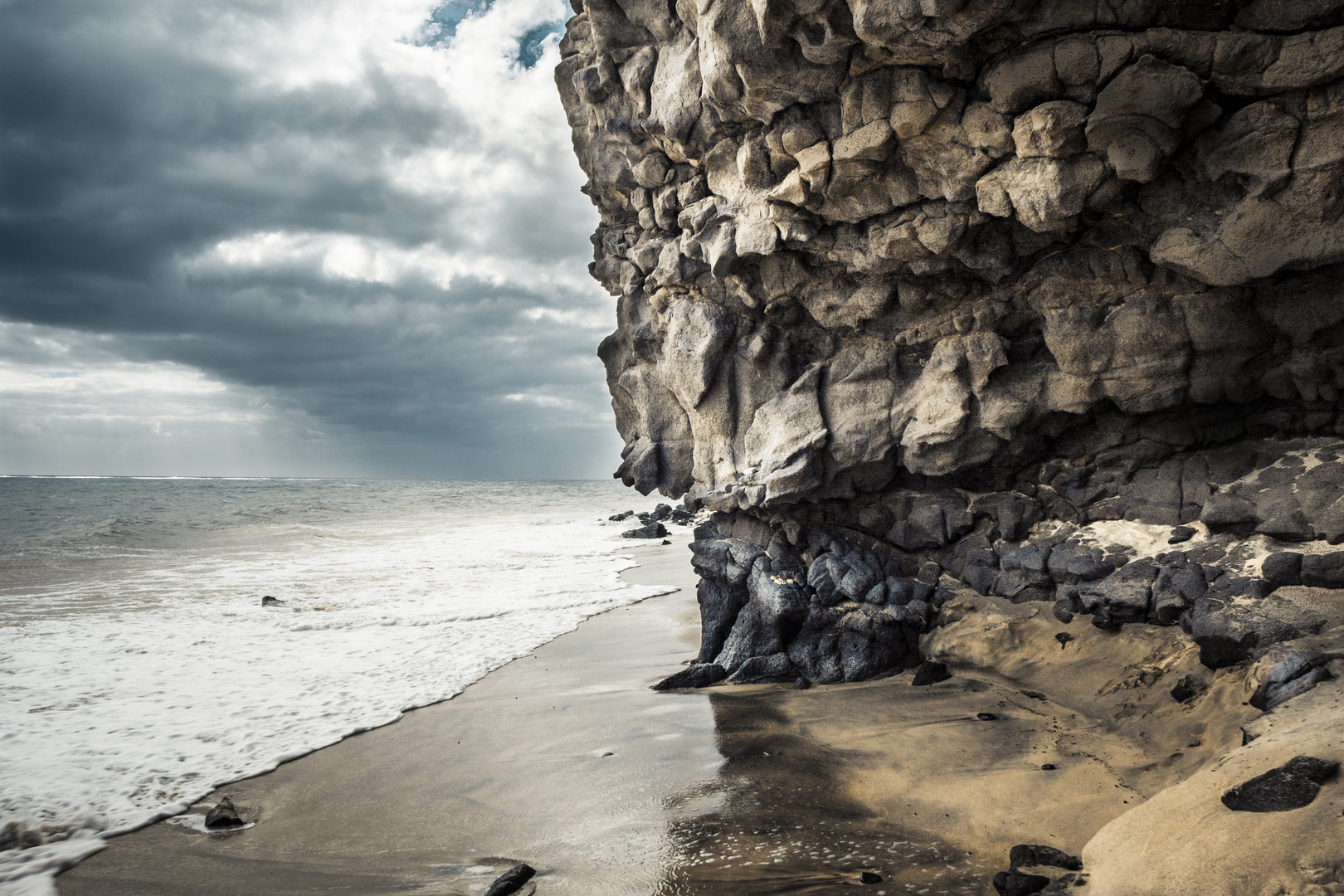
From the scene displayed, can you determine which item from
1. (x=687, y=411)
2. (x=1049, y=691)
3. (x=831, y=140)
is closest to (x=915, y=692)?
(x=1049, y=691)

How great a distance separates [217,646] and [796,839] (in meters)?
12.1

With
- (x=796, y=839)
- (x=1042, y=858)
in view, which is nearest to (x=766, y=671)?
(x=796, y=839)

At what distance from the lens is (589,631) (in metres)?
13.0

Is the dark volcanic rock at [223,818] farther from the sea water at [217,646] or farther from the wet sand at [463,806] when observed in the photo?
the sea water at [217,646]

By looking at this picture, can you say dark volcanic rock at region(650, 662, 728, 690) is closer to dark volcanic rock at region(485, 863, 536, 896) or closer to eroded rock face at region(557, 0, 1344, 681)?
eroded rock face at region(557, 0, 1344, 681)

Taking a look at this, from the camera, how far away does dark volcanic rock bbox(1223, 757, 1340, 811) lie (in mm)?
3631

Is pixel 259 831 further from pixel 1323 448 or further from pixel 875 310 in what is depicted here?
pixel 1323 448

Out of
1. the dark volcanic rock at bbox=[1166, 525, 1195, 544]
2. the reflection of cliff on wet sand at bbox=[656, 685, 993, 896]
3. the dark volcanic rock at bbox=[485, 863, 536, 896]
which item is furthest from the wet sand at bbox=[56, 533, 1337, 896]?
the dark volcanic rock at bbox=[1166, 525, 1195, 544]

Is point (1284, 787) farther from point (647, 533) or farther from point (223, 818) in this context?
point (647, 533)

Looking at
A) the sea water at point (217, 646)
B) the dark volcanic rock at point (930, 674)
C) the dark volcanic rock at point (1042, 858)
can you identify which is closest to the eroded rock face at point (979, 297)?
the dark volcanic rock at point (930, 674)

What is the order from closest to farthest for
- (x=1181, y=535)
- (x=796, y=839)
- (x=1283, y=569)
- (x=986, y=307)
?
(x=796, y=839)
(x=1283, y=569)
(x=1181, y=535)
(x=986, y=307)

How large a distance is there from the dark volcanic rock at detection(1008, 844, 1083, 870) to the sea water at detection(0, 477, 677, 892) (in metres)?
7.32

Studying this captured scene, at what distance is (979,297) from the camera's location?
336 inches

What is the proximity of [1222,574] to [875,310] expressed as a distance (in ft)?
15.9
